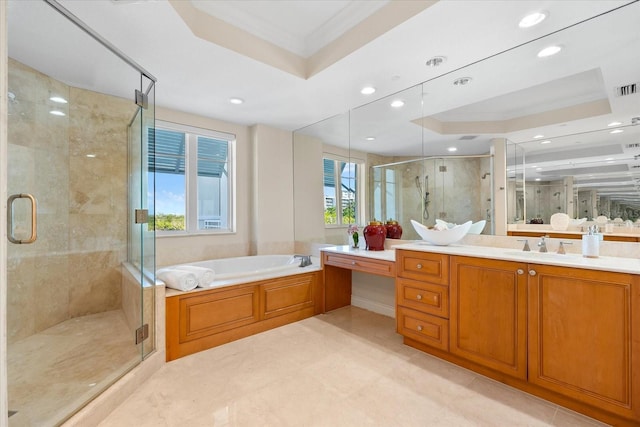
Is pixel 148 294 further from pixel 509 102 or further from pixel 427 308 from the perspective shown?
pixel 509 102

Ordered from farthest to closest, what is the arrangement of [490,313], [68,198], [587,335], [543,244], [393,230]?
[393,230]
[68,198]
[543,244]
[490,313]
[587,335]

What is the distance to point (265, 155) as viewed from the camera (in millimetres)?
3977

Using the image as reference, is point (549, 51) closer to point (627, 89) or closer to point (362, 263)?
point (627, 89)

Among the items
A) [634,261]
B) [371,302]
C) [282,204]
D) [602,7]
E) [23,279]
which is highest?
[602,7]

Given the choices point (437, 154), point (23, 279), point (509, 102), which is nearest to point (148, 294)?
point (23, 279)

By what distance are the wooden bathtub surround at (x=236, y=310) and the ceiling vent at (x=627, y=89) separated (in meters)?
2.89

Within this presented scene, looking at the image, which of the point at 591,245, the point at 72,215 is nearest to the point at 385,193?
the point at 591,245

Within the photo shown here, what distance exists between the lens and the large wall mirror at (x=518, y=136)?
1.84m

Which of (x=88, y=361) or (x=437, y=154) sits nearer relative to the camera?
(x=88, y=361)

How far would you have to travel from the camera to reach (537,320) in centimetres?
172

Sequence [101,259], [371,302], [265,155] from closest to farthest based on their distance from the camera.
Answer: [101,259], [371,302], [265,155]

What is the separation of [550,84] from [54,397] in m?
3.77

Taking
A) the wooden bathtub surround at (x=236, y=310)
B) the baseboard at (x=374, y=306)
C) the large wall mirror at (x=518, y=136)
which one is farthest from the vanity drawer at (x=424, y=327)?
the wooden bathtub surround at (x=236, y=310)

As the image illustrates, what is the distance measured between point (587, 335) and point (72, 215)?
412 centimetres
